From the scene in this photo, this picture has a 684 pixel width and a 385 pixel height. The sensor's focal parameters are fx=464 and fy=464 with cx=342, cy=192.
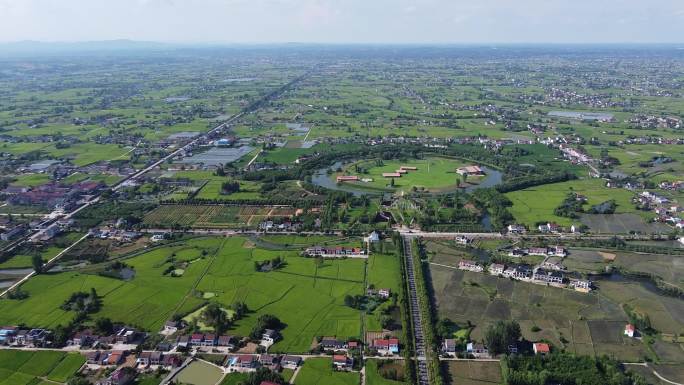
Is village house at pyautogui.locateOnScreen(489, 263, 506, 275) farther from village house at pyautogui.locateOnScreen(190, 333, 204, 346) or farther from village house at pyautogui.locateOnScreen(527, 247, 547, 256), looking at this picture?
village house at pyautogui.locateOnScreen(190, 333, 204, 346)

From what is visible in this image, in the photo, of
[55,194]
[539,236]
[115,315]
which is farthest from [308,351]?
[55,194]

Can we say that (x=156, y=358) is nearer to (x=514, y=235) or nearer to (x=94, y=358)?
(x=94, y=358)

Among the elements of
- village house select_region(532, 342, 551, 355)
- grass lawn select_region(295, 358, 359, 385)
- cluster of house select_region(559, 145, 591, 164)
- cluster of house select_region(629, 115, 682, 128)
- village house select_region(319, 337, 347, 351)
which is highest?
cluster of house select_region(629, 115, 682, 128)

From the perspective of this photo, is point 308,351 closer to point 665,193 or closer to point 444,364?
point 444,364

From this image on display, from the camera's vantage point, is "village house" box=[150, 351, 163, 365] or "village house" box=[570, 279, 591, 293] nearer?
"village house" box=[150, 351, 163, 365]

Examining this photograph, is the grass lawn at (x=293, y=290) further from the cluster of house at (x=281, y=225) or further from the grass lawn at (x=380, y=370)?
the cluster of house at (x=281, y=225)

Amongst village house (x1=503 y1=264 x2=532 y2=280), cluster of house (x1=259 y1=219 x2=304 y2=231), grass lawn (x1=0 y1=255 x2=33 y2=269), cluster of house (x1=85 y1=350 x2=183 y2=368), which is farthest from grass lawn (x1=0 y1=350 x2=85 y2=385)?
village house (x1=503 y1=264 x2=532 y2=280)
